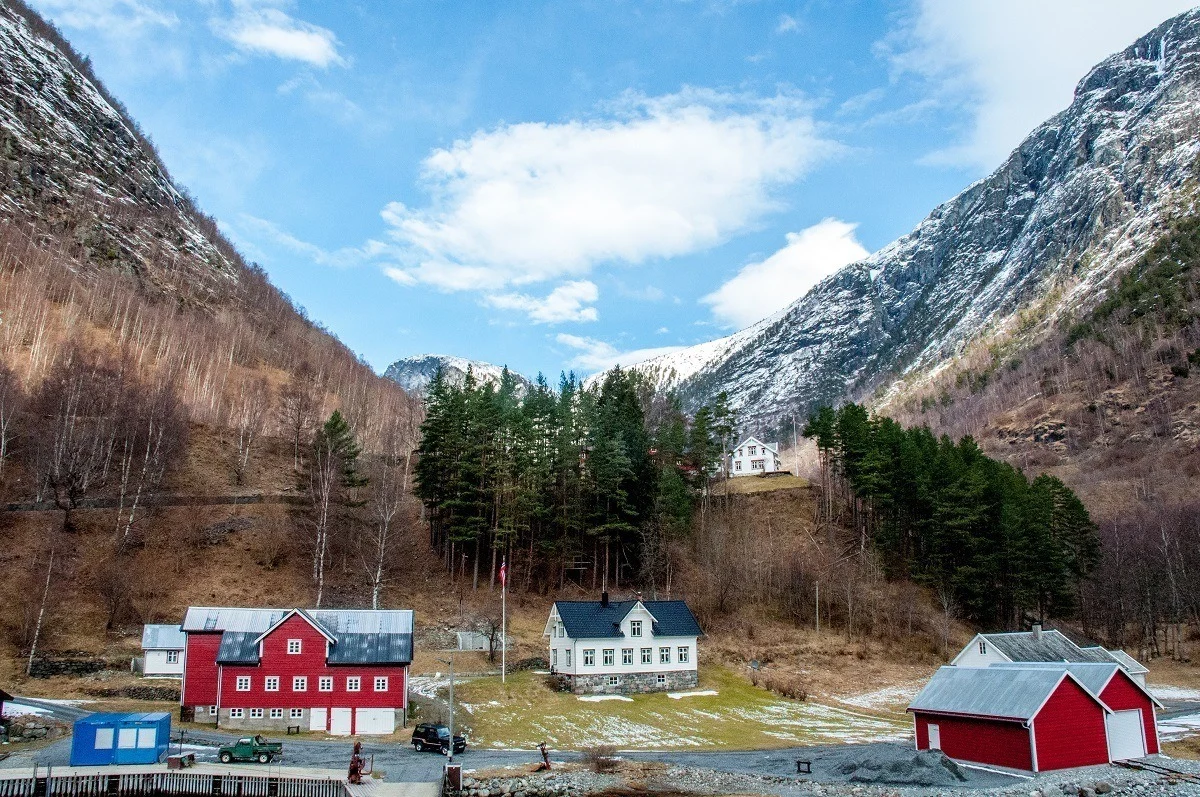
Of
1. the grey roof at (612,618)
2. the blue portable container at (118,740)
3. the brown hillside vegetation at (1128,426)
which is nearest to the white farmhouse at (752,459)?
the brown hillside vegetation at (1128,426)

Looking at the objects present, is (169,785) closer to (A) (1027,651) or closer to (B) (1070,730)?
(B) (1070,730)

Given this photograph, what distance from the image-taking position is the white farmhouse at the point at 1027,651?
49188mm

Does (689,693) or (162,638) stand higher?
(162,638)

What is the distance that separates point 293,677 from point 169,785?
14.3 meters

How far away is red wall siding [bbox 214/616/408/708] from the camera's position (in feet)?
151

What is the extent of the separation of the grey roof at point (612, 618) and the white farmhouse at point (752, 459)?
61677 millimetres

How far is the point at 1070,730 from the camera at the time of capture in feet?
120

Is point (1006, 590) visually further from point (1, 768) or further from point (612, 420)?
point (1, 768)

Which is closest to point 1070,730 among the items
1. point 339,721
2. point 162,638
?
point 339,721

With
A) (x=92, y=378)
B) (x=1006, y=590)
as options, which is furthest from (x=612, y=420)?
(x=92, y=378)

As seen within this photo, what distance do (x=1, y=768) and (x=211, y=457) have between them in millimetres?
54156

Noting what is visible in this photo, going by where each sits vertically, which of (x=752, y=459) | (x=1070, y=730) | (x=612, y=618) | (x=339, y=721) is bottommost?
(x=339, y=721)

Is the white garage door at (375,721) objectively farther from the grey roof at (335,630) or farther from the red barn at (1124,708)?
the red barn at (1124,708)

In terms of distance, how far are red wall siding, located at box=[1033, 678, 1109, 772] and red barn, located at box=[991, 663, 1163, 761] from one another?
2.48 feet
